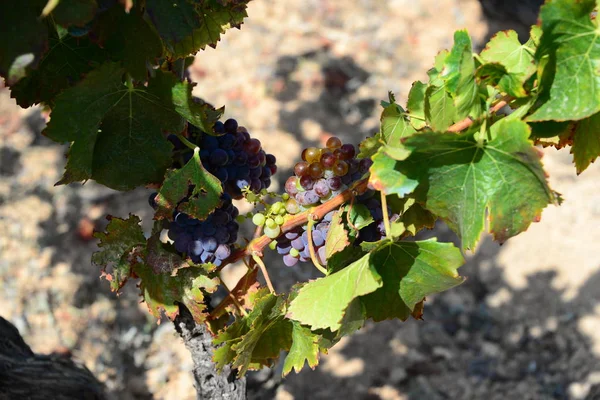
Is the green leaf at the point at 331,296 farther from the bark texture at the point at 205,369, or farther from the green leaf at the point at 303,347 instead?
the bark texture at the point at 205,369

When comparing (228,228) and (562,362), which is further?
(562,362)

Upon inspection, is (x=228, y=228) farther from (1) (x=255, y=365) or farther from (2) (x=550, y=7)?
(2) (x=550, y=7)

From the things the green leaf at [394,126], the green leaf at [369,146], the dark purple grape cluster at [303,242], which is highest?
the green leaf at [394,126]

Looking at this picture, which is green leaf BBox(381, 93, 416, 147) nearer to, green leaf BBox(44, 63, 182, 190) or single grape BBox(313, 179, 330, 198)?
single grape BBox(313, 179, 330, 198)

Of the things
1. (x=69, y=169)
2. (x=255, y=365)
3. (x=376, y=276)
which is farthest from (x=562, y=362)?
(x=69, y=169)

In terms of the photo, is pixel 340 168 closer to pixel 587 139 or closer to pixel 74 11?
pixel 587 139

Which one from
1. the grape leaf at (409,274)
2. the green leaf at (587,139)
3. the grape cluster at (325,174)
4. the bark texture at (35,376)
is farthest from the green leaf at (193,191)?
the bark texture at (35,376)
